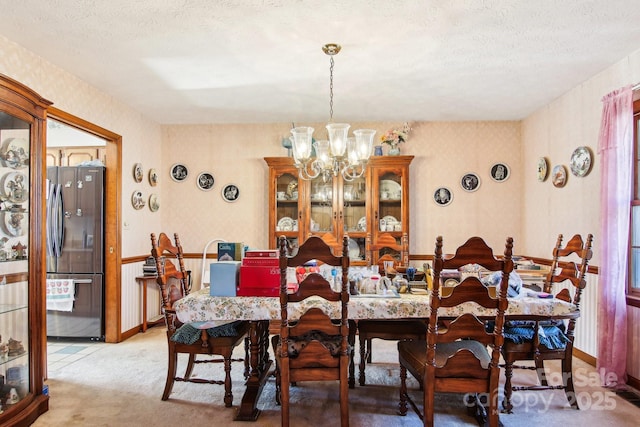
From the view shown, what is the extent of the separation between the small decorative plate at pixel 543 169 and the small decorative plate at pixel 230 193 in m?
3.56

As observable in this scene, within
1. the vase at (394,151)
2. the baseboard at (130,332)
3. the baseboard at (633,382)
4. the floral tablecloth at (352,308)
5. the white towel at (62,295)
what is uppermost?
the vase at (394,151)

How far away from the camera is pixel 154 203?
4969 millimetres

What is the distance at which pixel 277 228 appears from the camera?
484cm

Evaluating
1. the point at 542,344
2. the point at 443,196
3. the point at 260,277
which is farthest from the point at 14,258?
the point at 443,196

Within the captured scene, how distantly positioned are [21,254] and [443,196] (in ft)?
14.0

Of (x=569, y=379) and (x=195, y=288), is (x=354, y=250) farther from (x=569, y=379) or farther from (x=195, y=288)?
(x=569, y=379)

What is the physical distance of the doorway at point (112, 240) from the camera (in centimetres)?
413

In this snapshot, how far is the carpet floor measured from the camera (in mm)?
2486

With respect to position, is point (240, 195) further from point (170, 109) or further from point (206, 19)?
point (206, 19)

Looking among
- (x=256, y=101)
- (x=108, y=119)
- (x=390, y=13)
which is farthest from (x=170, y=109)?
(x=390, y=13)

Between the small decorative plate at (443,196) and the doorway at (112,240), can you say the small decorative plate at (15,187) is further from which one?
the small decorative plate at (443,196)

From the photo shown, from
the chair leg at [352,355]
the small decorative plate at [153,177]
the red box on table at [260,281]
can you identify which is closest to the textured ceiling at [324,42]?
the small decorative plate at [153,177]

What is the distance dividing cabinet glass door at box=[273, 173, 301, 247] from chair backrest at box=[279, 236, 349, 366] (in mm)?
2700

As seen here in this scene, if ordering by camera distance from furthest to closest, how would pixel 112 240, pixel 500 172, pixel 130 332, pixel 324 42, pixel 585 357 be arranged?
pixel 500 172 < pixel 130 332 < pixel 112 240 < pixel 585 357 < pixel 324 42
